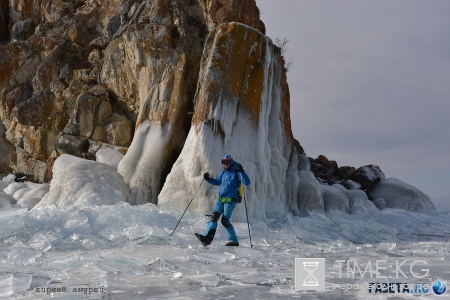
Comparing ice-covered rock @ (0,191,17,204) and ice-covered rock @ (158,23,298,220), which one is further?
ice-covered rock @ (0,191,17,204)

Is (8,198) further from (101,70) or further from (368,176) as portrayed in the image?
(368,176)

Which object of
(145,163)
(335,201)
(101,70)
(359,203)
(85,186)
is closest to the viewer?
(85,186)

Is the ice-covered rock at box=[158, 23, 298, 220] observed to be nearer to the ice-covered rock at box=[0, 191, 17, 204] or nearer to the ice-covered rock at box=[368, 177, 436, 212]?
the ice-covered rock at box=[0, 191, 17, 204]

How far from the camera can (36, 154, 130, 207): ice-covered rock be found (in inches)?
447

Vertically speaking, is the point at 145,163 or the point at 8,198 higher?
the point at 145,163

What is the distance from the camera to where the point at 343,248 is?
7797 mm

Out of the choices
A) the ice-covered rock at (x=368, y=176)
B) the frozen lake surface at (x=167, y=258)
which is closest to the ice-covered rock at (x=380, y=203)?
the ice-covered rock at (x=368, y=176)

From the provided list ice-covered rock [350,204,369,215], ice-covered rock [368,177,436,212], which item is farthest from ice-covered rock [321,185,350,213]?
ice-covered rock [368,177,436,212]

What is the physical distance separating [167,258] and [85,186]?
6907mm

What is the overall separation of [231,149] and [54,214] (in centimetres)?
553

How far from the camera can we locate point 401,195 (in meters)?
18.8

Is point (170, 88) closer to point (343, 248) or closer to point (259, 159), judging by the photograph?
point (259, 159)

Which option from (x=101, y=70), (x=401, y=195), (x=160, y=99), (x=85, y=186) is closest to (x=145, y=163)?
(x=85, y=186)

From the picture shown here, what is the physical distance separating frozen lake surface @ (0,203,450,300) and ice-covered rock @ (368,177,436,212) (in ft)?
24.2
